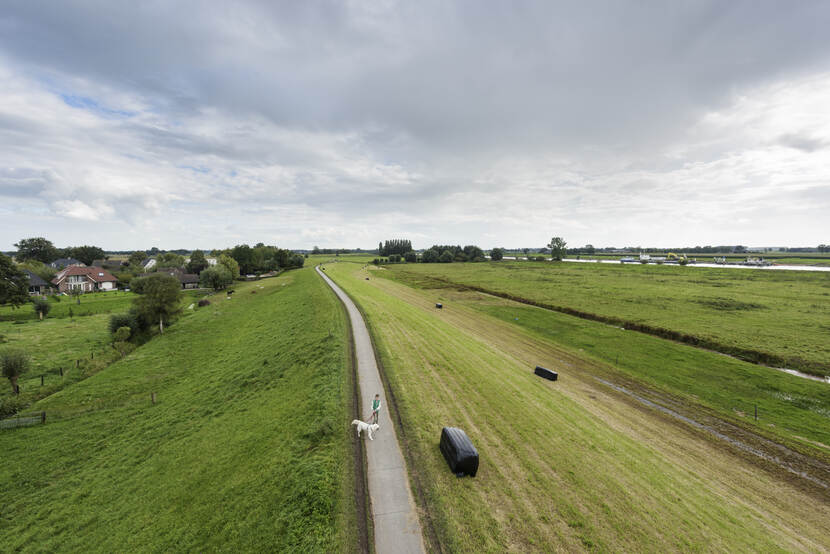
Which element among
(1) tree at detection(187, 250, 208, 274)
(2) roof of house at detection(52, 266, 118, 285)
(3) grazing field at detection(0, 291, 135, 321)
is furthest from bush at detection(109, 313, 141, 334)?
(1) tree at detection(187, 250, 208, 274)

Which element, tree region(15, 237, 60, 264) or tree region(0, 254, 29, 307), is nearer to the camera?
tree region(0, 254, 29, 307)

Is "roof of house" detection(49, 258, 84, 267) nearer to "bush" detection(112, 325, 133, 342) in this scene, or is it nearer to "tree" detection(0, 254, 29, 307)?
"tree" detection(0, 254, 29, 307)

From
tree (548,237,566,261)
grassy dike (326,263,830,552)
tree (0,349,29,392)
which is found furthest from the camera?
tree (548,237,566,261)

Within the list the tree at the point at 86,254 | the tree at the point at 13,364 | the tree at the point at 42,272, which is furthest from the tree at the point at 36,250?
the tree at the point at 13,364

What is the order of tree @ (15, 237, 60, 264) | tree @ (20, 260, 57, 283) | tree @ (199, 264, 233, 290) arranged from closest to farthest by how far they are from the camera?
tree @ (199, 264, 233, 290)
tree @ (20, 260, 57, 283)
tree @ (15, 237, 60, 264)

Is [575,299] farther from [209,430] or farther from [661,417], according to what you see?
[209,430]

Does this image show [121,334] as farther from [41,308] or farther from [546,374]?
[546,374]

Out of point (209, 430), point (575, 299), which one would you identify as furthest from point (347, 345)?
point (575, 299)

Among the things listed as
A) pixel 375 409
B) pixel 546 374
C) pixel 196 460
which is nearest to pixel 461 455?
pixel 375 409
